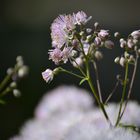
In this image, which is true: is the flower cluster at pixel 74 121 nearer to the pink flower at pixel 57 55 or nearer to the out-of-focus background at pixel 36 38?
the pink flower at pixel 57 55

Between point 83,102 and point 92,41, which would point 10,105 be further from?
point 92,41

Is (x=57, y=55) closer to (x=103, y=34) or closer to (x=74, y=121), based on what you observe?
(x=103, y=34)

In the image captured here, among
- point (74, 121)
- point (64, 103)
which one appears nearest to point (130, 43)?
point (74, 121)

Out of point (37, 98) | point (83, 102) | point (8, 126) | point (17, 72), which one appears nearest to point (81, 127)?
point (17, 72)

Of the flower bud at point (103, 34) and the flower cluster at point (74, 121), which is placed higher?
the flower bud at point (103, 34)

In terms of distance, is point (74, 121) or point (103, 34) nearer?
point (103, 34)

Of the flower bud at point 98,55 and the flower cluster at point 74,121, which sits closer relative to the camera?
the flower cluster at point 74,121

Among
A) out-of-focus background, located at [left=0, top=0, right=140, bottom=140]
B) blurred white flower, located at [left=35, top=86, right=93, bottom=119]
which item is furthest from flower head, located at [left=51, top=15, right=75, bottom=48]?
out-of-focus background, located at [left=0, top=0, right=140, bottom=140]

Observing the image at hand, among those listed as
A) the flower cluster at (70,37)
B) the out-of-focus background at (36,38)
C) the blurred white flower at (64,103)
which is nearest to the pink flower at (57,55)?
the flower cluster at (70,37)
